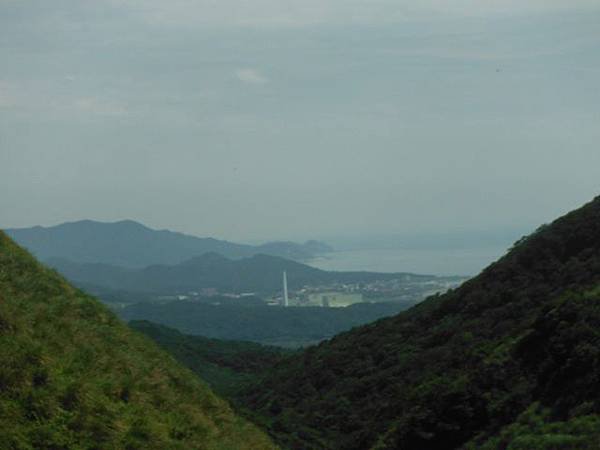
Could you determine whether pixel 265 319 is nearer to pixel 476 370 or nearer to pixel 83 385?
pixel 476 370

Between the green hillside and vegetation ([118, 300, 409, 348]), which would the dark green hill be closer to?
the green hillside

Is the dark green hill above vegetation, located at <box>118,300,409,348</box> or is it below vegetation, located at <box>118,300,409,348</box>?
above

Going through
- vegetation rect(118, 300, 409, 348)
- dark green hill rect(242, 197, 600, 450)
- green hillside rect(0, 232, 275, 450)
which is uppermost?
green hillside rect(0, 232, 275, 450)

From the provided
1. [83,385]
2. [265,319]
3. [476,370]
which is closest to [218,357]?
[476,370]

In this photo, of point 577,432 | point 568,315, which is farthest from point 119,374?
point 568,315

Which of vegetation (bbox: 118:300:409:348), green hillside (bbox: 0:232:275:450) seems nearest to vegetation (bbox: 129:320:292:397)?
green hillside (bbox: 0:232:275:450)
